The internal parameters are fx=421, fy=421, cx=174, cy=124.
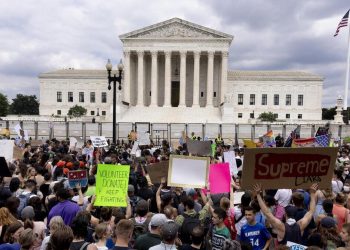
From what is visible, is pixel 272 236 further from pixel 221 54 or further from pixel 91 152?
pixel 221 54

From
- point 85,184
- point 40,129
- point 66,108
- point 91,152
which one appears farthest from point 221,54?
point 85,184

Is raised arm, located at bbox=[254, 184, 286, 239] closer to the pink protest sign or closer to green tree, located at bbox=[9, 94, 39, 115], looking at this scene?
the pink protest sign

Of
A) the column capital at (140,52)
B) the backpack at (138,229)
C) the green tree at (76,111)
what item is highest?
the column capital at (140,52)

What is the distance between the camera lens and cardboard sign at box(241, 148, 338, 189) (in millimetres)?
5957

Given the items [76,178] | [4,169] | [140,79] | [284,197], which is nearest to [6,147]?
[4,169]

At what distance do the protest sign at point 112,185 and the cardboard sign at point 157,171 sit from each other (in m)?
1.36

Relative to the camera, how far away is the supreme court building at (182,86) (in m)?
70.9

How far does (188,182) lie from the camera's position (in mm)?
7684

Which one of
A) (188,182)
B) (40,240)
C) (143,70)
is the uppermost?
(143,70)

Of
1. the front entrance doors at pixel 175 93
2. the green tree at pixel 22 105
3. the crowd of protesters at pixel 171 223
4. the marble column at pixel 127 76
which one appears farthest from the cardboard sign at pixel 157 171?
the green tree at pixel 22 105

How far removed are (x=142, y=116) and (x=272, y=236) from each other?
6211 centimetres

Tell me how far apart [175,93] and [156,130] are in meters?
44.8

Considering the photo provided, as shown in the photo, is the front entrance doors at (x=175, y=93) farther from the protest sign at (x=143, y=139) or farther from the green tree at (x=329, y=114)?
the protest sign at (x=143, y=139)

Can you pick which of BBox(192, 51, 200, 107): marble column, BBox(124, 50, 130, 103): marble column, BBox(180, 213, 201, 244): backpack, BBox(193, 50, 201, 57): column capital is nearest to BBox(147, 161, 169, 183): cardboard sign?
BBox(180, 213, 201, 244): backpack
